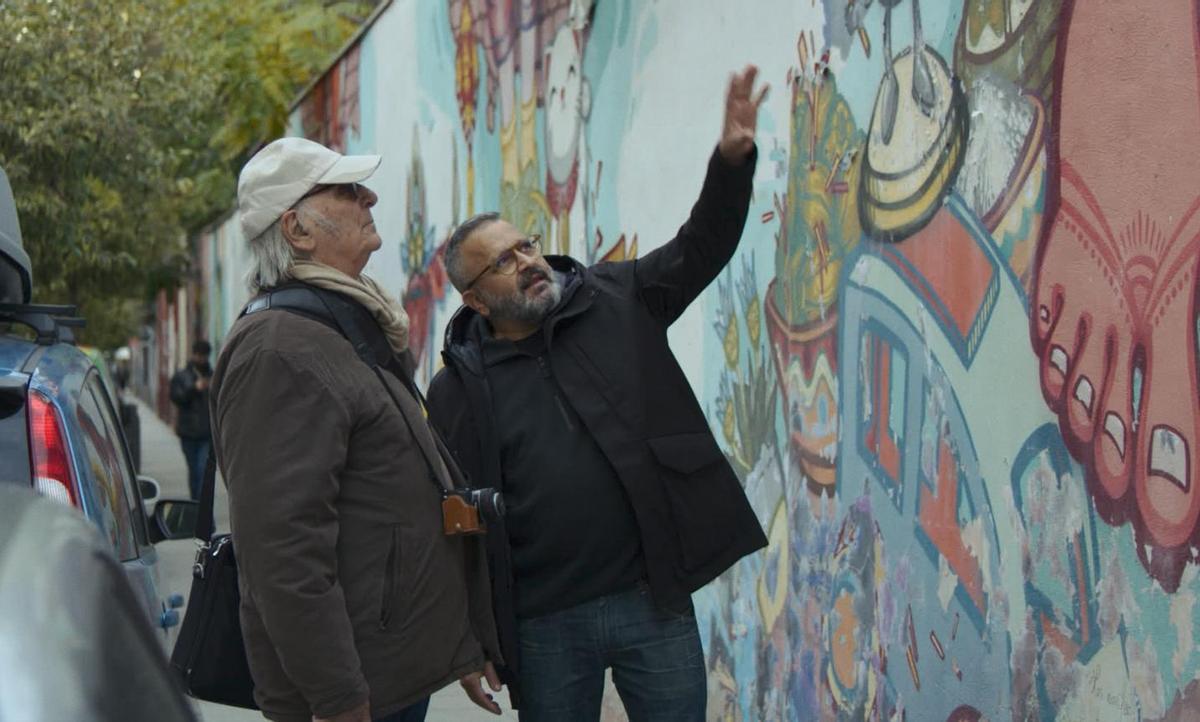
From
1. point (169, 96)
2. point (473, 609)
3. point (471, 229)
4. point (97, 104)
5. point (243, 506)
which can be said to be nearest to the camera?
point (243, 506)

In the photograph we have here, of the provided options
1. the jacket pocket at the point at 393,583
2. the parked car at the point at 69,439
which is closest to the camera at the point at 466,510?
the jacket pocket at the point at 393,583

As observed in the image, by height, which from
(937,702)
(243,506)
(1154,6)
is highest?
(1154,6)

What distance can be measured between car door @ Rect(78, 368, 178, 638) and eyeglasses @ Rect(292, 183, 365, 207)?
1.19 meters

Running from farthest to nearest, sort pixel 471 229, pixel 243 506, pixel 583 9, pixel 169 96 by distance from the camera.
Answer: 1. pixel 169 96
2. pixel 583 9
3. pixel 471 229
4. pixel 243 506

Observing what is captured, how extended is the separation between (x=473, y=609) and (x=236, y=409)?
2.33 feet

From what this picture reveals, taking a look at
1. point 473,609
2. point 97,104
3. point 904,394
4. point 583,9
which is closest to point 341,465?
point 473,609

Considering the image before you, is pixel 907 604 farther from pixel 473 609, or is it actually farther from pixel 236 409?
pixel 236 409

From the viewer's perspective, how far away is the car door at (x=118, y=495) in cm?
479

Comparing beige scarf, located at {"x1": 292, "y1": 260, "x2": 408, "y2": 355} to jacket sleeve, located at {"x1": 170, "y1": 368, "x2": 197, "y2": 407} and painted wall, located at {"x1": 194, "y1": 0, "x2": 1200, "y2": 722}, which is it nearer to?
painted wall, located at {"x1": 194, "y1": 0, "x2": 1200, "y2": 722}

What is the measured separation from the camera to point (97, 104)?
18203mm

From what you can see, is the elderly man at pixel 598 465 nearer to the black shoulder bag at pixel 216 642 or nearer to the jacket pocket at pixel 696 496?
the jacket pocket at pixel 696 496

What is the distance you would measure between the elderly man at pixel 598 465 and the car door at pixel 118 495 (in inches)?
40.7

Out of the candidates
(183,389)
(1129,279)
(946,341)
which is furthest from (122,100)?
(1129,279)

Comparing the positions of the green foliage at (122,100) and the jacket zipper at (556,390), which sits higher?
the green foliage at (122,100)
